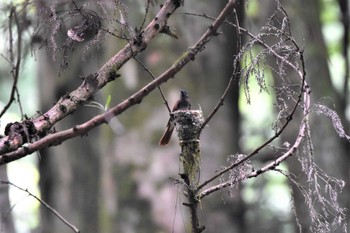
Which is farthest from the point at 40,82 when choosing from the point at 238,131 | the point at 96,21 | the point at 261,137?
the point at 96,21

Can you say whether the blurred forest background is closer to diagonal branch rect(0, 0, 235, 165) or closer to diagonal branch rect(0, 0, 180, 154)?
diagonal branch rect(0, 0, 180, 154)

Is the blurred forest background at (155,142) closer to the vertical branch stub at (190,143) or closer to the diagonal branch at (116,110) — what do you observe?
the vertical branch stub at (190,143)

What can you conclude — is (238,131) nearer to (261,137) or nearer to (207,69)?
(207,69)

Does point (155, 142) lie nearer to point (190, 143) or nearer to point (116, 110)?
point (190, 143)

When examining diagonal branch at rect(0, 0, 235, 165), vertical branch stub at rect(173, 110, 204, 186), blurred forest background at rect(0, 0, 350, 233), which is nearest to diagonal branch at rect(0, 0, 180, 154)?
diagonal branch at rect(0, 0, 235, 165)

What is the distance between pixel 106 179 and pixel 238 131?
3.38 ft

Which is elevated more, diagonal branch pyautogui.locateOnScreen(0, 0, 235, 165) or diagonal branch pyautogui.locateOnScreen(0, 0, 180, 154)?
diagonal branch pyautogui.locateOnScreen(0, 0, 180, 154)

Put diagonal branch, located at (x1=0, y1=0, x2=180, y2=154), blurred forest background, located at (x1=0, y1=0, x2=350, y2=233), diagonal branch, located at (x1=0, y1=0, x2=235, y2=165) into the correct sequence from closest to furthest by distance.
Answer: diagonal branch, located at (x1=0, y1=0, x2=235, y2=165)
diagonal branch, located at (x1=0, y1=0, x2=180, y2=154)
blurred forest background, located at (x1=0, y1=0, x2=350, y2=233)

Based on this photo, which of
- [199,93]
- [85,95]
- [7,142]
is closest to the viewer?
[7,142]

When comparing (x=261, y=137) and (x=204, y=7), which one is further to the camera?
(x=261, y=137)

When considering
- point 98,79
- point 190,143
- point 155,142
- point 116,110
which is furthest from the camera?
point 155,142

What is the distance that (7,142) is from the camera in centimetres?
116

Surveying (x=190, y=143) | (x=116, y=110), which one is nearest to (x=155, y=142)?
(x=190, y=143)

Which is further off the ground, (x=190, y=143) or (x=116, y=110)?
(x=190, y=143)
